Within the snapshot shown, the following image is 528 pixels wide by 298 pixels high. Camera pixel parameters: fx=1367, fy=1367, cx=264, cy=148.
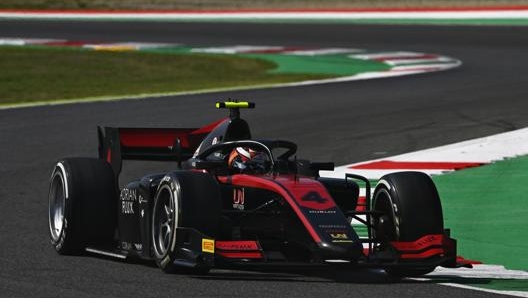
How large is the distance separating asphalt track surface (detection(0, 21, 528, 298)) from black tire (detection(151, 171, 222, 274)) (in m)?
0.15

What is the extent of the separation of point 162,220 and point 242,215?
513 mm

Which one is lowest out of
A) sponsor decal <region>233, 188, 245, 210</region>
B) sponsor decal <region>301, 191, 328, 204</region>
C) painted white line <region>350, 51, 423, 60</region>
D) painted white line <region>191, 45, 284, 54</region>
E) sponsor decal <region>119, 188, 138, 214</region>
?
painted white line <region>191, 45, 284, 54</region>

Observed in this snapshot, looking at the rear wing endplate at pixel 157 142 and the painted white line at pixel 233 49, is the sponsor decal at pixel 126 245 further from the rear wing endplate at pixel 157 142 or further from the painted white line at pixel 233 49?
the painted white line at pixel 233 49

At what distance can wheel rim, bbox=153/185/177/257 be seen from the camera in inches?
336

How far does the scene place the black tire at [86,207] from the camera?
9.34 meters

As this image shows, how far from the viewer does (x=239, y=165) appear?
9.16 metres

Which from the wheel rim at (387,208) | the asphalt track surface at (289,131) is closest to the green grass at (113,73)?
the asphalt track surface at (289,131)

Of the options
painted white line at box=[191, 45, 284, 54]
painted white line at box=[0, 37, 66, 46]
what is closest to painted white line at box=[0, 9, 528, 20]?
painted white line at box=[191, 45, 284, 54]

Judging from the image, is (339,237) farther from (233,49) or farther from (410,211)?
(233,49)

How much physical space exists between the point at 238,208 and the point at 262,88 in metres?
15.1

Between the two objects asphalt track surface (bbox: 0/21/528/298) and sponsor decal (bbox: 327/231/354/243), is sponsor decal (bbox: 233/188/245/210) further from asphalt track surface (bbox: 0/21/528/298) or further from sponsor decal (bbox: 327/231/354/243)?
sponsor decal (bbox: 327/231/354/243)

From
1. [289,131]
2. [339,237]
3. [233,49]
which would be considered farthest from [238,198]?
[233,49]

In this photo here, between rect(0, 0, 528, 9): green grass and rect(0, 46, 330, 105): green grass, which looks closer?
rect(0, 46, 330, 105): green grass

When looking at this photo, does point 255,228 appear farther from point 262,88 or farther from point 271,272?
point 262,88
